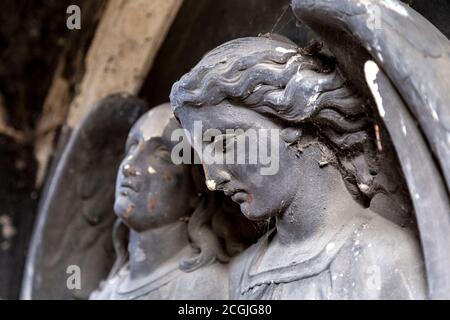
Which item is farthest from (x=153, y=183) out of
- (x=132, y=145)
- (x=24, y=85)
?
(x=24, y=85)

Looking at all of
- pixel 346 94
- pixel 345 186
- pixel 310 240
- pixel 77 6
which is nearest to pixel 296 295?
pixel 310 240

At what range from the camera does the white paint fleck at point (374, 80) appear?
1.56 metres

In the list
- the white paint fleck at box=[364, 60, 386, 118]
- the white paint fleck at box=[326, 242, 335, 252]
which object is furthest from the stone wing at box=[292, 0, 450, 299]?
the white paint fleck at box=[326, 242, 335, 252]

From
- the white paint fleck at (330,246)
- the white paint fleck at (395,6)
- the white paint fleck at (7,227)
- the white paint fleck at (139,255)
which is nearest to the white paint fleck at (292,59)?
the white paint fleck at (395,6)

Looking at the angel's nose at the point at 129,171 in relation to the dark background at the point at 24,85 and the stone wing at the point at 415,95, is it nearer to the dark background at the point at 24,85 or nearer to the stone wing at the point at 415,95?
the dark background at the point at 24,85

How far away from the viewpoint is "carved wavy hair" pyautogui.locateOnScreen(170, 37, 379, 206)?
1699 millimetres

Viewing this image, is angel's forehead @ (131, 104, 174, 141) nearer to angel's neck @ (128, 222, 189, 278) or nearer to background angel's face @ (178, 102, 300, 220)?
angel's neck @ (128, 222, 189, 278)

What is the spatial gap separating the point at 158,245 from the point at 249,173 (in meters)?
0.58

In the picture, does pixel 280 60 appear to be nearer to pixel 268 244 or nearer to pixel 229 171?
pixel 229 171

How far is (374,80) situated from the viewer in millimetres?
1564

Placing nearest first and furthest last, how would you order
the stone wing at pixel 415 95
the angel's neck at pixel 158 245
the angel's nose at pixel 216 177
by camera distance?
the stone wing at pixel 415 95, the angel's nose at pixel 216 177, the angel's neck at pixel 158 245

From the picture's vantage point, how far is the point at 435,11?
181cm

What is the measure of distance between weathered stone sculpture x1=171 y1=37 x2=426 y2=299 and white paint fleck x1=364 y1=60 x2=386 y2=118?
0.35 ft

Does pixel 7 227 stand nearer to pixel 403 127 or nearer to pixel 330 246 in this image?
pixel 330 246
